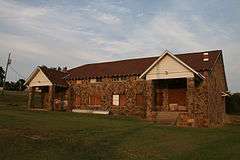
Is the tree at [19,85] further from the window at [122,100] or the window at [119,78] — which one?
the window at [122,100]

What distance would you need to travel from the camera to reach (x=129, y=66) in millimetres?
38594

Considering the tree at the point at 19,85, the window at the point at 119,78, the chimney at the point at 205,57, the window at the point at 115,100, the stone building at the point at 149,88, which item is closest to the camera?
the stone building at the point at 149,88

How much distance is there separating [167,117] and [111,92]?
10467 mm

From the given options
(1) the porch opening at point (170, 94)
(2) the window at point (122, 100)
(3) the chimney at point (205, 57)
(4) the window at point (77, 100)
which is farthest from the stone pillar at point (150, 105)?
(4) the window at point (77, 100)

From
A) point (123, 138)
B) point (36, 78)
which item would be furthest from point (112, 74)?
point (123, 138)

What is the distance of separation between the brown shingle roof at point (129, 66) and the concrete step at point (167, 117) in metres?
5.26

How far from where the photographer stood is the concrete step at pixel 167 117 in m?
27.2

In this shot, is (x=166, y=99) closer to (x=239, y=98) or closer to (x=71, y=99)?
(x=71, y=99)

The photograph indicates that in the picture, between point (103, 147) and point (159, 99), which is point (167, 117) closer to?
point (159, 99)

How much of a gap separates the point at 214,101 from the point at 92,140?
20.1 metres

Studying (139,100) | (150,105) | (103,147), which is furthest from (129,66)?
(103,147)

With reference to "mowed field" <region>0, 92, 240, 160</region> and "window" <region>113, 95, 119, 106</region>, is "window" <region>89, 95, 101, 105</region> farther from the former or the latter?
"mowed field" <region>0, 92, 240, 160</region>

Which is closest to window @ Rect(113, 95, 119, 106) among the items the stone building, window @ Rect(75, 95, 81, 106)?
the stone building

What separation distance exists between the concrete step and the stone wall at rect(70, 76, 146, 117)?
5454 millimetres
